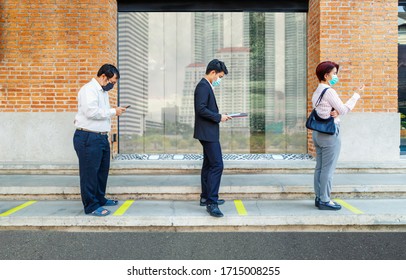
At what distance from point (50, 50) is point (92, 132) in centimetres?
380

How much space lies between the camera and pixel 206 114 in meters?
4.43

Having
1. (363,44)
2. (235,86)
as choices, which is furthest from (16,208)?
(363,44)

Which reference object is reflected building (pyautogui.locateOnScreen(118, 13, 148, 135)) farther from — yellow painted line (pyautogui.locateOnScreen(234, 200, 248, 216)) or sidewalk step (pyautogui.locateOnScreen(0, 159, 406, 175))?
yellow painted line (pyautogui.locateOnScreen(234, 200, 248, 216))

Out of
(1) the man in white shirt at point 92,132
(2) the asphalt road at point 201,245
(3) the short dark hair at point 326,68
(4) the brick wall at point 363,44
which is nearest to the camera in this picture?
(2) the asphalt road at point 201,245

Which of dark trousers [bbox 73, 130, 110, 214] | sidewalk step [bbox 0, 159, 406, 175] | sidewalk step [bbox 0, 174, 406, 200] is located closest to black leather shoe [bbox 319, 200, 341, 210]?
sidewalk step [bbox 0, 174, 406, 200]

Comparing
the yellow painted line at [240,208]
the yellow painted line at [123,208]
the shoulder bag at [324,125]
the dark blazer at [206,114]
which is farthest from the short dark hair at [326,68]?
the yellow painted line at [123,208]

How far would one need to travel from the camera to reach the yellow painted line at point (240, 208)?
4.62m

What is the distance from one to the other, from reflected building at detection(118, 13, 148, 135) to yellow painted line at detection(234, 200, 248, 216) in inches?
151

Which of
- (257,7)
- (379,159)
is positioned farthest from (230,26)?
(379,159)

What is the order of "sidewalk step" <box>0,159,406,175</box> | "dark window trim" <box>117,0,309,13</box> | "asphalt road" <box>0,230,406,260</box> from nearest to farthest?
"asphalt road" <box>0,230,406,260</box>
"sidewalk step" <box>0,159,406,175</box>
"dark window trim" <box>117,0,309,13</box>

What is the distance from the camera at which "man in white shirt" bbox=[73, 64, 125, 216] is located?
4.36m

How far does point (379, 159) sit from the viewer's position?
23.7 feet

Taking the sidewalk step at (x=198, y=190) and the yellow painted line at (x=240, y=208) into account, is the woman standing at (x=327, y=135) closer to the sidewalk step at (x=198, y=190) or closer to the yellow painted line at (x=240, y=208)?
the sidewalk step at (x=198, y=190)

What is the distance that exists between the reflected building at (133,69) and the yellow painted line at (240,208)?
3840mm
